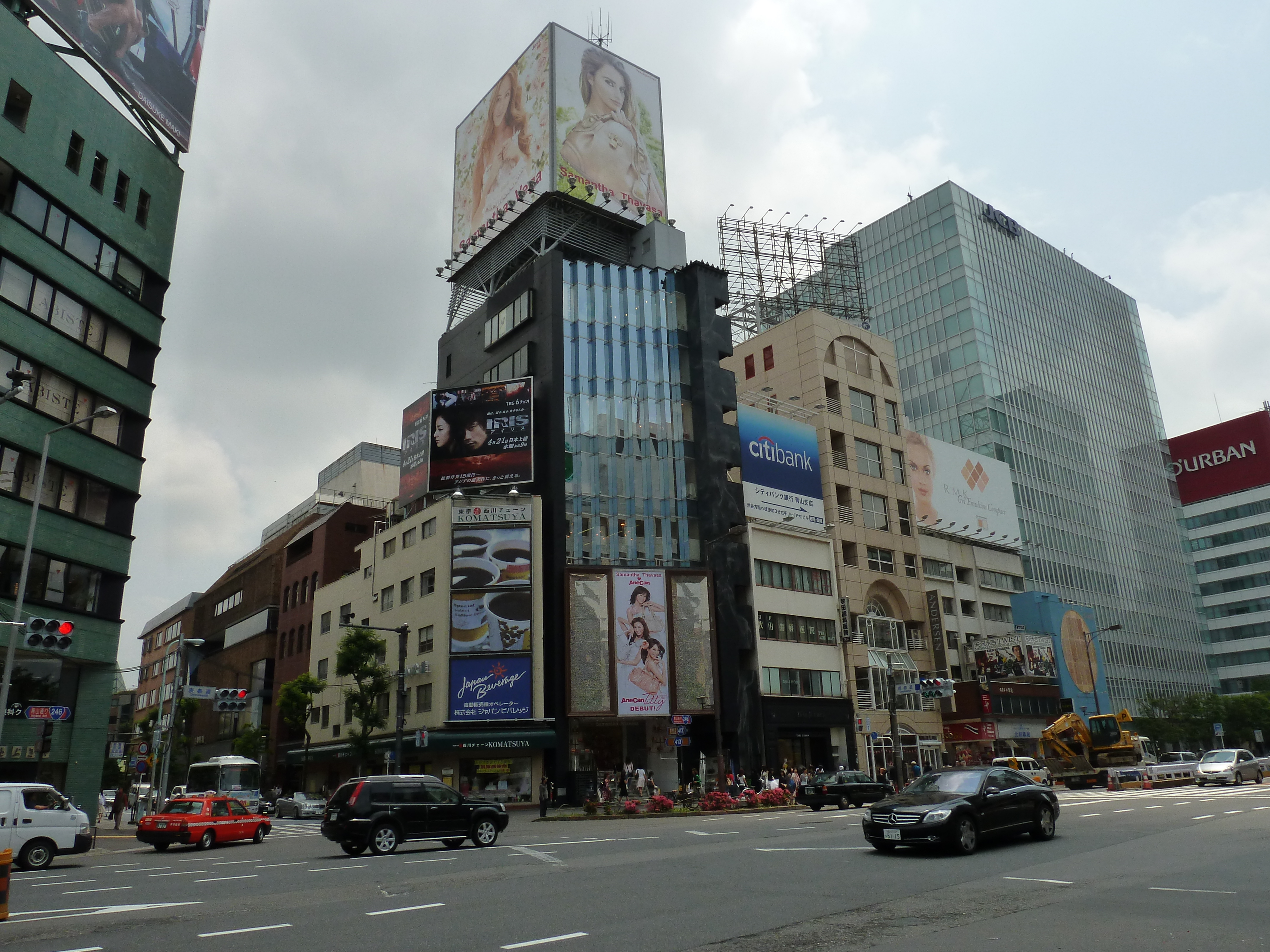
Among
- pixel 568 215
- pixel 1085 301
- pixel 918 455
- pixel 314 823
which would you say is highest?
pixel 1085 301

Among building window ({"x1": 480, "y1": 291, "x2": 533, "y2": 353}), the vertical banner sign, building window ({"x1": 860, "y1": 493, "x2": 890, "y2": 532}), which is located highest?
building window ({"x1": 480, "y1": 291, "x2": 533, "y2": 353})

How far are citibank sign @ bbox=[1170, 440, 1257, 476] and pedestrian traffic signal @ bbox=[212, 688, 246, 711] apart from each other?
435 feet

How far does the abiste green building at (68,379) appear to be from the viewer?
34438 mm

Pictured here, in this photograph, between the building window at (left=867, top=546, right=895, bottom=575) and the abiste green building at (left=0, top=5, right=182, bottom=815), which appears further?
the building window at (left=867, top=546, right=895, bottom=575)

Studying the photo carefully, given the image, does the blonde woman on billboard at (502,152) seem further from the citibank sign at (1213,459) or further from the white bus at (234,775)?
the citibank sign at (1213,459)

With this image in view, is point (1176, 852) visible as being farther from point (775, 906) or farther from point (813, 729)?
point (813, 729)

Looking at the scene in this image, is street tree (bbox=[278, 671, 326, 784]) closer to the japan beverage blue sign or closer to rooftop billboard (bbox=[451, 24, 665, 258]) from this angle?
the japan beverage blue sign

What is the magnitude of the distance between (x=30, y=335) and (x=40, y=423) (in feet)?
11.1

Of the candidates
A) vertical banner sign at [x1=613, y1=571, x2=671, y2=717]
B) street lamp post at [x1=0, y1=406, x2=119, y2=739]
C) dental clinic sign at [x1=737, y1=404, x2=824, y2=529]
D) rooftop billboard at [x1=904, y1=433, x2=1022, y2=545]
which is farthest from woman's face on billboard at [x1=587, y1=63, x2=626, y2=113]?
street lamp post at [x1=0, y1=406, x2=119, y2=739]

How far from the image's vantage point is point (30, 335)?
3538 cm

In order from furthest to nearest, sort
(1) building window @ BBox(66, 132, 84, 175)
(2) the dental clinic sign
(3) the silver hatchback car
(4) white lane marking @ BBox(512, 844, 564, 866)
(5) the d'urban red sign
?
(5) the d'urban red sign, (2) the dental clinic sign, (3) the silver hatchback car, (1) building window @ BBox(66, 132, 84, 175), (4) white lane marking @ BBox(512, 844, 564, 866)

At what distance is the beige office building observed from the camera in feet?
190

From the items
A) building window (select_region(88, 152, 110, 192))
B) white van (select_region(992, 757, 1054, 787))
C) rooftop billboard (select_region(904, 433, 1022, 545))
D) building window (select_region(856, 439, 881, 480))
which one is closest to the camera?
building window (select_region(88, 152, 110, 192))

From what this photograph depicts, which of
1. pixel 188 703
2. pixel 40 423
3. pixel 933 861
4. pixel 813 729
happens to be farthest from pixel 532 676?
pixel 188 703
